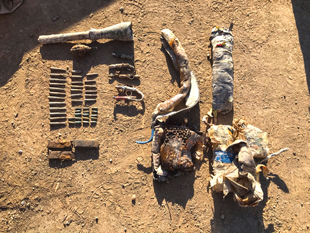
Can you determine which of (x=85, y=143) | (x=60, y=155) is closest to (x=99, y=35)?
(x=85, y=143)

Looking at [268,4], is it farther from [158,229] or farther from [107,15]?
[158,229]

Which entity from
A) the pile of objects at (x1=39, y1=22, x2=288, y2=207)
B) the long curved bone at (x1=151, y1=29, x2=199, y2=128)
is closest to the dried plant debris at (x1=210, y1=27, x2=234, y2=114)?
the pile of objects at (x1=39, y1=22, x2=288, y2=207)

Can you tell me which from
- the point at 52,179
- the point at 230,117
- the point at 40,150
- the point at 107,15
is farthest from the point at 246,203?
the point at 107,15

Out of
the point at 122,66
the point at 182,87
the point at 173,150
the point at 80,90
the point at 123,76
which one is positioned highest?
the point at 122,66

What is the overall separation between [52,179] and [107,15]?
6.12 m

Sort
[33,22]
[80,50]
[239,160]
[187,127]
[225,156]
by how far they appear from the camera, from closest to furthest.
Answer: [239,160] → [225,156] → [187,127] → [80,50] → [33,22]

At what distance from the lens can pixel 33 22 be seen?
733 cm

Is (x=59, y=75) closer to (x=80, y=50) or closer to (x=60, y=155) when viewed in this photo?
(x=80, y=50)

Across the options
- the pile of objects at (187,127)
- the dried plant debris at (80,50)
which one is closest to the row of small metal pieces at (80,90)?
the pile of objects at (187,127)

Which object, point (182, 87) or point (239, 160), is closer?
point (239, 160)

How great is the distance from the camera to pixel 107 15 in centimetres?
740

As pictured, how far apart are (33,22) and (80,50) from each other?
7.36 ft

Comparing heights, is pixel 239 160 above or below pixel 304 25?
below

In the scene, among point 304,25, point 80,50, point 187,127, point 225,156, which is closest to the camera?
point 225,156
